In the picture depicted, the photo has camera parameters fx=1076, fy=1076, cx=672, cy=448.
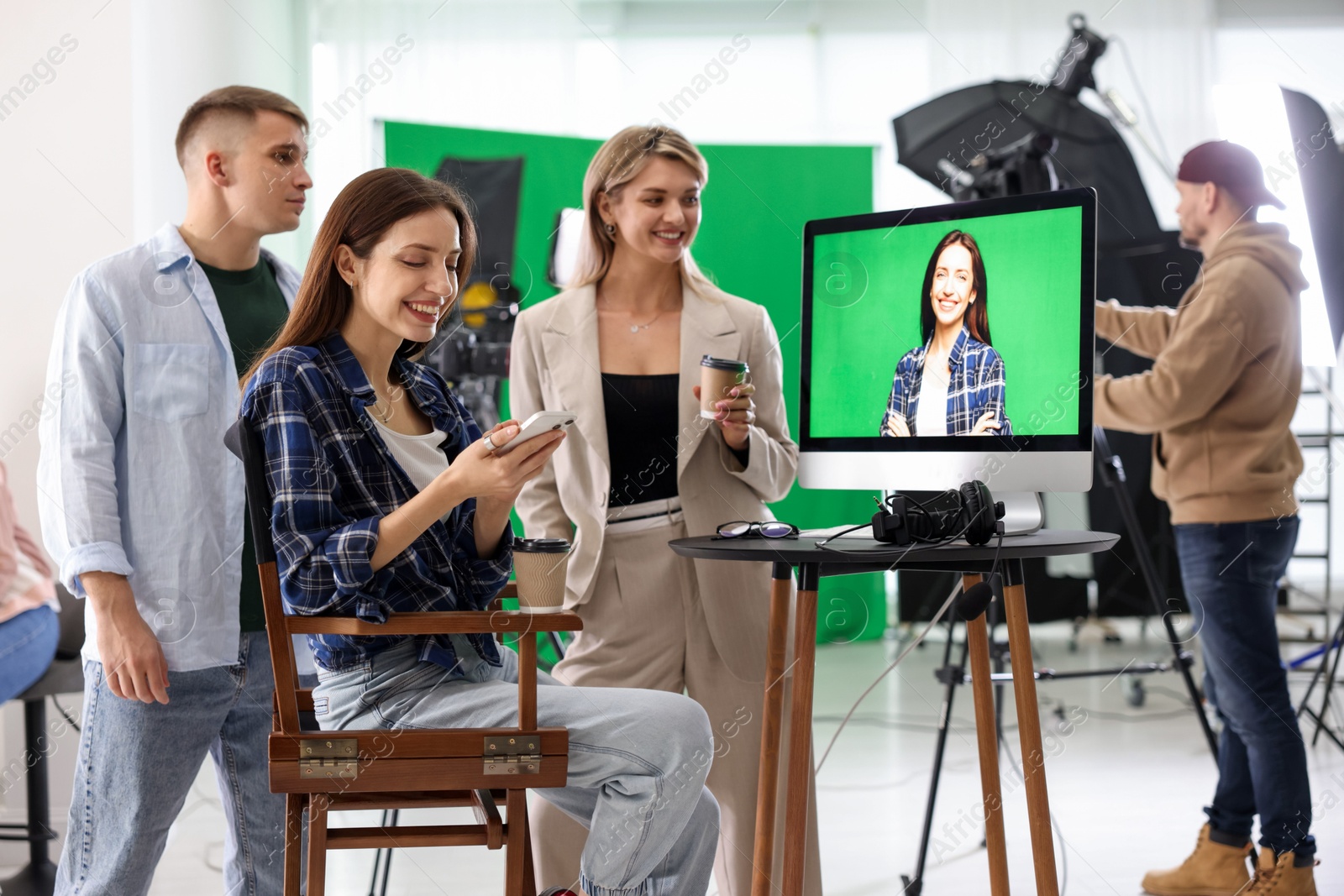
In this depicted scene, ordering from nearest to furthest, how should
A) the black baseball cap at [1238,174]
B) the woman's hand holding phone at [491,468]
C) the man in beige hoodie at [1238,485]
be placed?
the woman's hand holding phone at [491,468], the man in beige hoodie at [1238,485], the black baseball cap at [1238,174]

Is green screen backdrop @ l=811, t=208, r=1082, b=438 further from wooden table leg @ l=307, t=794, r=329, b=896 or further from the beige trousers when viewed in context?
wooden table leg @ l=307, t=794, r=329, b=896

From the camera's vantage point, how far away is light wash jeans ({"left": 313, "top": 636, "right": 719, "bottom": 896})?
1345 mm

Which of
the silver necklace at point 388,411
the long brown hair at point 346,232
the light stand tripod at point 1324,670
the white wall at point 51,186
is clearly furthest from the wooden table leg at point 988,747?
the white wall at point 51,186

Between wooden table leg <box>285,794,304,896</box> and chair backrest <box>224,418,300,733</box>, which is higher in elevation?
chair backrest <box>224,418,300,733</box>

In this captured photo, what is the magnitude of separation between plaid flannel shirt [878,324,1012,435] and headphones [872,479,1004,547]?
261 millimetres

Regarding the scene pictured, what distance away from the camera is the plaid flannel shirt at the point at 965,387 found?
5.97 ft

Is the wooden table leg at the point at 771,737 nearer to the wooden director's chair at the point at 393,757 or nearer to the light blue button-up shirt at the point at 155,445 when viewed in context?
the wooden director's chair at the point at 393,757

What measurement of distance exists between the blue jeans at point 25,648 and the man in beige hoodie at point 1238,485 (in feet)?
7.94

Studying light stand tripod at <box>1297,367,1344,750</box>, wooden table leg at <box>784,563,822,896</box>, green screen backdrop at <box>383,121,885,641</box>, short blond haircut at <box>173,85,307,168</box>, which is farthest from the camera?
green screen backdrop at <box>383,121,885,641</box>

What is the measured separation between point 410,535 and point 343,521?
111 millimetres

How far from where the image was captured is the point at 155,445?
177 cm

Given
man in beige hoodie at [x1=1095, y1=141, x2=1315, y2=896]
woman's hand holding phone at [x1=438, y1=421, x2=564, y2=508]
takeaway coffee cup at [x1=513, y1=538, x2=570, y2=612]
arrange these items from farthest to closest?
man in beige hoodie at [x1=1095, y1=141, x2=1315, y2=896], takeaway coffee cup at [x1=513, y1=538, x2=570, y2=612], woman's hand holding phone at [x1=438, y1=421, x2=564, y2=508]

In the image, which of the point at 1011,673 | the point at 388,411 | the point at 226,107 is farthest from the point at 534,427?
the point at 1011,673

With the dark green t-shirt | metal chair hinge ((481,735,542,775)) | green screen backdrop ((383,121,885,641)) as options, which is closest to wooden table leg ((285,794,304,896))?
metal chair hinge ((481,735,542,775))
